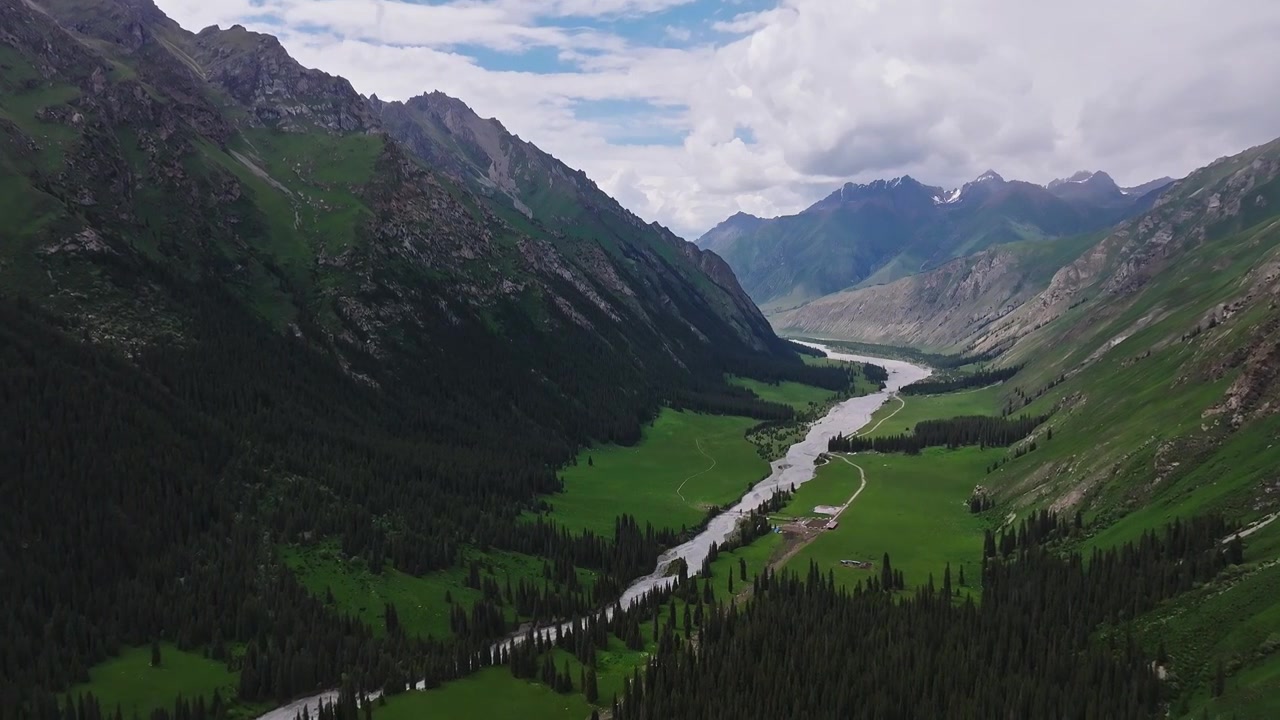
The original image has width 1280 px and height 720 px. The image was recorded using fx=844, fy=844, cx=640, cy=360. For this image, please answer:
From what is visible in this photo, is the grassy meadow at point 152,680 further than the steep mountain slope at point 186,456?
No

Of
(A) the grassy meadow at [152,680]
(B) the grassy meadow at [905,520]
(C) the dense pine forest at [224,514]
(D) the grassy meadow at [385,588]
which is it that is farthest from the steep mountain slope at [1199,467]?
(A) the grassy meadow at [152,680]

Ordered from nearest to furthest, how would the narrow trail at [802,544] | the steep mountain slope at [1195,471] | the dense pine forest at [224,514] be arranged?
the steep mountain slope at [1195,471], the dense pine forest at [224,514], the narrow trail at [802,544]

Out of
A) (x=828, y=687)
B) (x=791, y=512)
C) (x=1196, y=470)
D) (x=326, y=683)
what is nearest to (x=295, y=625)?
(x=326, y=683)

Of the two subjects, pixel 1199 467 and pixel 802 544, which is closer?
pixel 1199 467

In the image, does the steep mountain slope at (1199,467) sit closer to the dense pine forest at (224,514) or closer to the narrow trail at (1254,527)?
the narrow trail at (1254,527)

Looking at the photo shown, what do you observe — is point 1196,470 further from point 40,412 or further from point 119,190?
point 119,190

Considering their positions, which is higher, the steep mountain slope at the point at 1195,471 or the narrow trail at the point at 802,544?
the steep mountain slope at the point at 1195,471

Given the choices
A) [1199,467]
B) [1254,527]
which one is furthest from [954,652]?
[1199,467]

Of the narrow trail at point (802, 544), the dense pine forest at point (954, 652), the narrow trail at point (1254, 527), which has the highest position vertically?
A: the narrow trail at point (1254, 527)

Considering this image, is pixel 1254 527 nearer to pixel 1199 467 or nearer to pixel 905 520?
pixel 1199 467

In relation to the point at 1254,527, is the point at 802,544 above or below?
below

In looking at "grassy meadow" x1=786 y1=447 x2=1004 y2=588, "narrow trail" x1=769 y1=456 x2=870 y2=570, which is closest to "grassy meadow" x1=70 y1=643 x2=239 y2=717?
"grassy meadow" x1=786 y1=447 x2=1004 y2=588

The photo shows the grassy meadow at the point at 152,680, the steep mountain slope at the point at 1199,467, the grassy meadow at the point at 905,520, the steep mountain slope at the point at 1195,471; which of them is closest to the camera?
the steep mountain slope at the point at 1199,467
